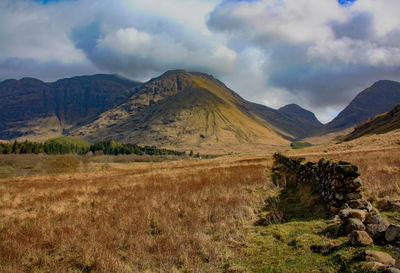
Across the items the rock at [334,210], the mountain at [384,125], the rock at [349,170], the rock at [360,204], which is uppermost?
the mountain at [384,125]

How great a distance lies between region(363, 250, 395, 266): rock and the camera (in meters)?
4.11

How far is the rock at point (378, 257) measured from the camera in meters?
4.11

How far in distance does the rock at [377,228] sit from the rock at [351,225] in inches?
5.4

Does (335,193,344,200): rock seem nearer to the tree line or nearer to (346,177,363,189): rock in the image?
(346,177,363,189): rock

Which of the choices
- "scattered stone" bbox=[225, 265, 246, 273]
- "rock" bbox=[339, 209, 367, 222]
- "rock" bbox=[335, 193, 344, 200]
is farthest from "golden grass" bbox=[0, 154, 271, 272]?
"rock" bbox=[335, 193, 344, 200]

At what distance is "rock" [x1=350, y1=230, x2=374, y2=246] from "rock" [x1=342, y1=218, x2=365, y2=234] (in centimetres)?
46

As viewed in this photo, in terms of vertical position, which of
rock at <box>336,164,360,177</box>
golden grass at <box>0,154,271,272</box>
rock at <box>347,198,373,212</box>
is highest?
rock at <box>336,164,360,177</box>

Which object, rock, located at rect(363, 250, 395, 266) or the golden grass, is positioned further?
the golden grass

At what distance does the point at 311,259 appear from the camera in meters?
5.22

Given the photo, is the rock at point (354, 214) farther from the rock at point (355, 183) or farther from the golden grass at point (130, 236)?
the golden grass at point (130, 236)

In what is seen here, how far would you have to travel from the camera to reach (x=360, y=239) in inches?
203

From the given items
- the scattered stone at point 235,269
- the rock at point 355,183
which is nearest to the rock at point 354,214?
the rock at point 355,183

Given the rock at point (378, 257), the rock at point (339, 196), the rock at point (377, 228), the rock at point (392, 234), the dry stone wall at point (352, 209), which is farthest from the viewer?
the rock at point (339, 196)

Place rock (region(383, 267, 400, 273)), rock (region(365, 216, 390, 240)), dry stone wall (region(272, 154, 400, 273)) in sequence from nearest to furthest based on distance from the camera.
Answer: rock (region(383, 267, 400, 273)), dry stone wall (region(272, 154, 400, 273)), rock (region(365, 216, 390, 240))
